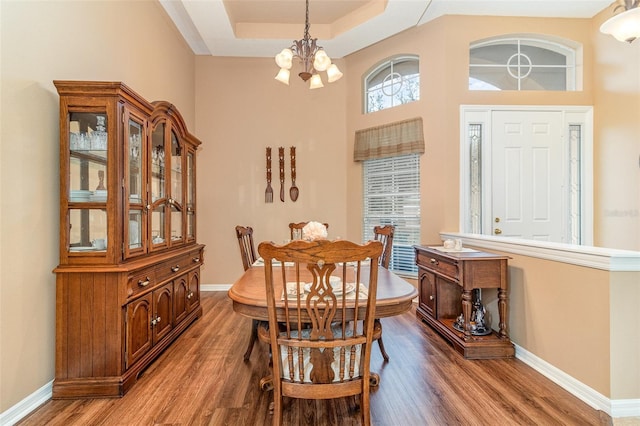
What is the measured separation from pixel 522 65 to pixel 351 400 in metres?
4.35

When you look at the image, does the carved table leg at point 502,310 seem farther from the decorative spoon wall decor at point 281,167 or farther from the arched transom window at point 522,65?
the decorative spoon wall decor at point 281,167

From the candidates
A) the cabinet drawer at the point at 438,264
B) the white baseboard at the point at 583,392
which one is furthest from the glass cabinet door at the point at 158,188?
the white baseboard at the point at 583,392

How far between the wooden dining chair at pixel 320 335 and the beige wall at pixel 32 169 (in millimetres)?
1554

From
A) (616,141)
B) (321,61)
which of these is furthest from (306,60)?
(616,141)

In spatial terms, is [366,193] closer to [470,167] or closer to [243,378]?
[470,167]

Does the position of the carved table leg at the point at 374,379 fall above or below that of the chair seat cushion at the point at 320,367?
below

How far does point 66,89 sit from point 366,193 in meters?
3.49

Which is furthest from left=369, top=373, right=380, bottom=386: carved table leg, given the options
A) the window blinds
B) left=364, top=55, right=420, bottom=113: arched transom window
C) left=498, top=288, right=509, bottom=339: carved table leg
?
left=364, top=55, right=420, bottom=113: arched transom window

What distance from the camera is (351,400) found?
1.92 m

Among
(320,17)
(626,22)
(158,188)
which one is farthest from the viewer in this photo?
(320,17)

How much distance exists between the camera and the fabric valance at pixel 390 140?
A: 3.89m

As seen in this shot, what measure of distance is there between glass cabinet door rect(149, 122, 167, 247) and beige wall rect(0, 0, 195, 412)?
61cm

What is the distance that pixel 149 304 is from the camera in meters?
2.35

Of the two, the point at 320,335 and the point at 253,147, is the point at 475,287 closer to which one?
the point at 320,335
